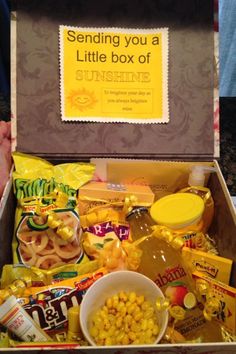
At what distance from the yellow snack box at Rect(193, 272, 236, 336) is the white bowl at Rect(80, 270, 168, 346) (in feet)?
0.33

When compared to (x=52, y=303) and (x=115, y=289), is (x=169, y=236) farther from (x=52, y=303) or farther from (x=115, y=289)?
(x=52, y=303)

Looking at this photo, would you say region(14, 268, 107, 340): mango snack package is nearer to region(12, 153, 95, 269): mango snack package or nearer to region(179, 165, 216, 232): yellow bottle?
region(12, 153, 95, 269): mango snack package

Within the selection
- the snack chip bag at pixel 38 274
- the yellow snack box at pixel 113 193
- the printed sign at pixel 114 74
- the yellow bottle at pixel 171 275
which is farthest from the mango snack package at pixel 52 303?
the printed sign at pixel 114 74

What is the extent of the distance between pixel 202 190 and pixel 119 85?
0.32 m

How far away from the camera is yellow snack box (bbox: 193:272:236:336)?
0.74 metres

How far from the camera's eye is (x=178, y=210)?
32.8 inches

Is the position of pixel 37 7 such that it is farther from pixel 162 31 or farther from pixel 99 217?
pixel 99 217

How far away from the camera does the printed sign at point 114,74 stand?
966mm

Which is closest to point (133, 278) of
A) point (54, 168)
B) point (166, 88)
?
point (54, 168)

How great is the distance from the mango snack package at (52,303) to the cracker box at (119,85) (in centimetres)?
33

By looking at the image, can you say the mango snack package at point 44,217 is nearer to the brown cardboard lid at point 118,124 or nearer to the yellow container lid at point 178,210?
the brown cardboard lid at point 118,124

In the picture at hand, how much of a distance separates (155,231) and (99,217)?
0.19 metres

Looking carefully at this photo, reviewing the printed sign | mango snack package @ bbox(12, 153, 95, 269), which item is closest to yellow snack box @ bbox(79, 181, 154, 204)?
mango snack package @ bbox(12, 153, 95, 269)

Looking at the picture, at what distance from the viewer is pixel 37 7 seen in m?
0.96
